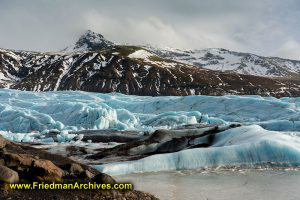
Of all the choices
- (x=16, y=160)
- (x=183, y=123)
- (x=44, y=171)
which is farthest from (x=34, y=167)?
(x=183, y=123)

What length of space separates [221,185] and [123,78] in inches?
5253

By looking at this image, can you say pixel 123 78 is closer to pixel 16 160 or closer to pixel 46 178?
pixel 16 160

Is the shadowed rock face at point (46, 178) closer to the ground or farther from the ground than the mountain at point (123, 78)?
closer to the ground

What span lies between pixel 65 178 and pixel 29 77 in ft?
510

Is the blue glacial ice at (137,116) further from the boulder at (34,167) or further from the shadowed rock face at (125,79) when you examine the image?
the shadowed rock face at (125,79)

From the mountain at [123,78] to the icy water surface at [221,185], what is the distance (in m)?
115

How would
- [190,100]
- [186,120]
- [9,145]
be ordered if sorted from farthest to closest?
1. [190,100]
2. [186,120]
3. [9,145]

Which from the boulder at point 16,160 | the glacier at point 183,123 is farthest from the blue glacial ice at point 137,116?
the boulder at point 16,160

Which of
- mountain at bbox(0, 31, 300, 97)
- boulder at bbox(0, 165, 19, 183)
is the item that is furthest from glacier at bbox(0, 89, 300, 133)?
mountain at bbox(0, 31, 300, 97)

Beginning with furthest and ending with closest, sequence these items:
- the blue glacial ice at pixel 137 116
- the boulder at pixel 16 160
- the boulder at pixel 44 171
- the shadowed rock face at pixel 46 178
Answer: the blue glacial ice at pixel 137 116
the boulder at pixel 16 160
the boulder at pixel 44 171
the shadowed rock face at pixel 46 178

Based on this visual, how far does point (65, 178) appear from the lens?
10539mm

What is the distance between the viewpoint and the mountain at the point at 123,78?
135 m

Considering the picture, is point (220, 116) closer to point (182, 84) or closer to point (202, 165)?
point (202, 165)

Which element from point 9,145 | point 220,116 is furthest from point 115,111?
point 9,145
